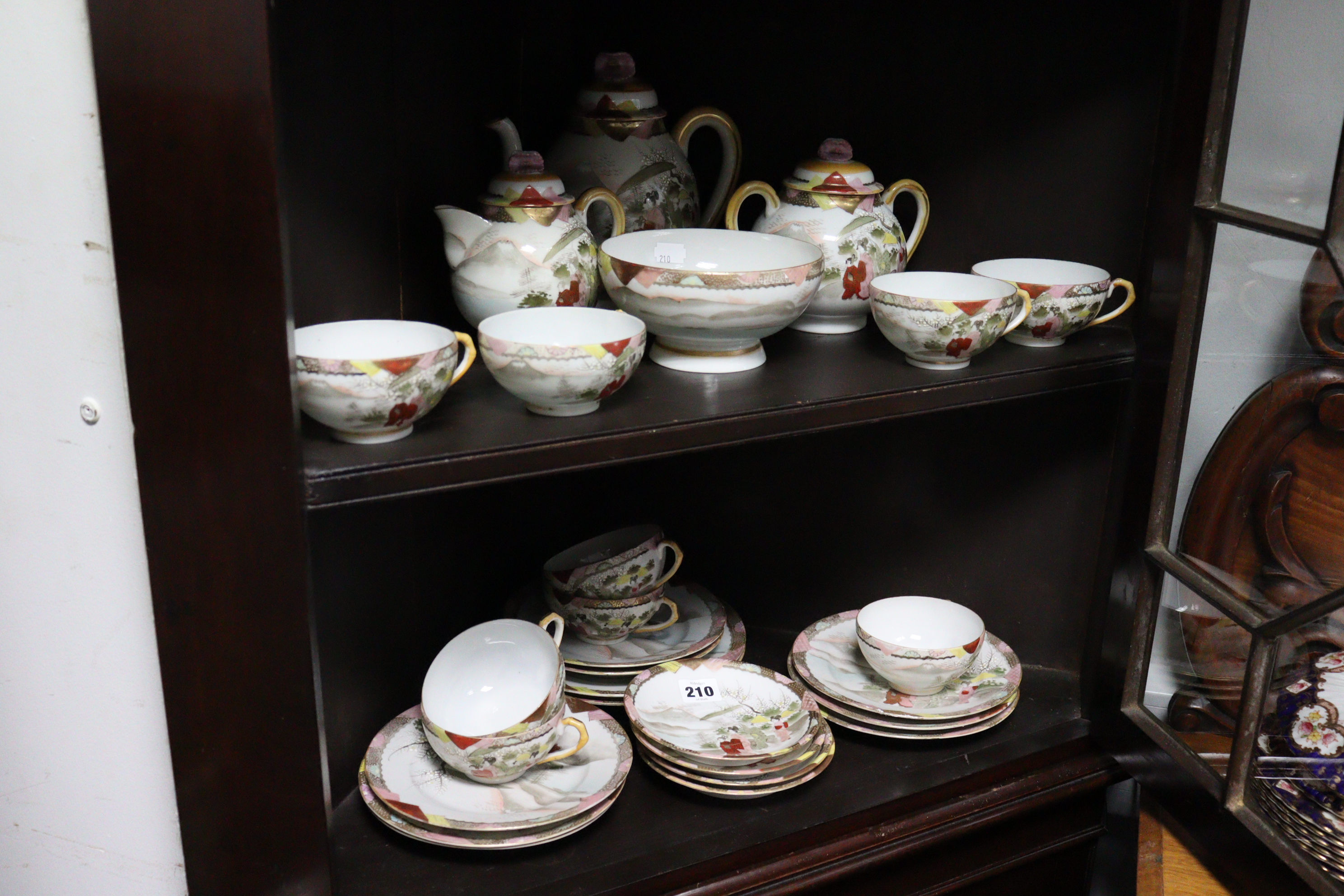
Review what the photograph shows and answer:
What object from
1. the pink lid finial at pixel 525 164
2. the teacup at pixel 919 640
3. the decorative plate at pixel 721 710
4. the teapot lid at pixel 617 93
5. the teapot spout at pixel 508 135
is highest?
the teapot lid at pixel 617 93

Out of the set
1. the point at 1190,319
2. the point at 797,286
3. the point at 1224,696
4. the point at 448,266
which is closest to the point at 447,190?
the point at 448,266

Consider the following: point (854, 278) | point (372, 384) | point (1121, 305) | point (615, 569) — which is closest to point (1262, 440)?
point (1121, 305)

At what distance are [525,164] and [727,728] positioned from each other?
21.2 inches

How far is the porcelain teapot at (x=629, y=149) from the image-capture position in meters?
1.06

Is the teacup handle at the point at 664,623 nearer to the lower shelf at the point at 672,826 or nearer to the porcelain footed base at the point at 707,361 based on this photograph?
the lower shelf at the point at 672,826

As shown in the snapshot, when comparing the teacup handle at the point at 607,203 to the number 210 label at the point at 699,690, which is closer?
the teacup handle at the point at 607,203

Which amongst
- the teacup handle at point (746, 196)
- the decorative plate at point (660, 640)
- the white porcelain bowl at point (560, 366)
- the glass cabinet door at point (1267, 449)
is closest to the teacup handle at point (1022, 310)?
the glass cabinet door at point (1267, 449)

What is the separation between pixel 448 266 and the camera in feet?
3.43

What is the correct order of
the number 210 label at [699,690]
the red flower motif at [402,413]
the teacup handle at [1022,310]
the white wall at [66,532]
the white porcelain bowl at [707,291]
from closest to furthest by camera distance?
the white wall at [66,532], the red flower motif at [402,413], the white porcelain bowl at [707,291], the teacup handle at [1022,310], the number 210 label at [699,690]

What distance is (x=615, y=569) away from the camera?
1175mm

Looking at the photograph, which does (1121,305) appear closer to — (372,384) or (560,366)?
(560,366)

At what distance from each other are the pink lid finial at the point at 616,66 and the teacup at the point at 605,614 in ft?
1.62

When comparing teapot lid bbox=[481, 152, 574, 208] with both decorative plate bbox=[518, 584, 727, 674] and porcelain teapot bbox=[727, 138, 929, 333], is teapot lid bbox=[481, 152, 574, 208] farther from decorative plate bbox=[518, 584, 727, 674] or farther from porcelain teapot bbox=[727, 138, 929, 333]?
decorative plate bbox=[518, 584, 727, 674]

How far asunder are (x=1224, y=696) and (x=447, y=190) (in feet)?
2.63
